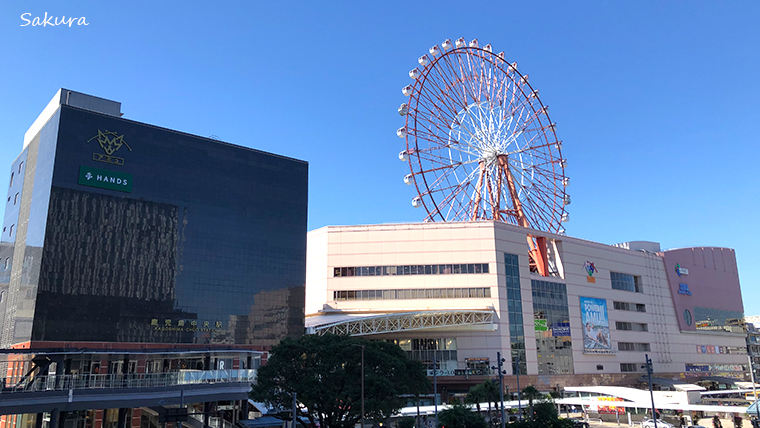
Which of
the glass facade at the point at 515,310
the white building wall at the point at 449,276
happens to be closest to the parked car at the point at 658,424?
the glass facade at the point at 515,310

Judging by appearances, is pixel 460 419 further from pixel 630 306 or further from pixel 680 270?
pixel 680 270

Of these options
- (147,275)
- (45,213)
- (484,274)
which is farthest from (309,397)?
(484,274)

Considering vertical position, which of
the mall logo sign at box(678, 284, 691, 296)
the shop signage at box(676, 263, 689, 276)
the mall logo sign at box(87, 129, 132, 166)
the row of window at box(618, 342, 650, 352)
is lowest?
the row of window at box(618, 342, 650, 352)

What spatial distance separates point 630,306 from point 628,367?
35.9ft

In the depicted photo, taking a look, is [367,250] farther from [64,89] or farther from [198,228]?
[64,89]

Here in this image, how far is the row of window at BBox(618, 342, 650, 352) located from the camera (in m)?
98.0

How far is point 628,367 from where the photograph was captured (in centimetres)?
9719

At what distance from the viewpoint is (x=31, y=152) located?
67.5 meters

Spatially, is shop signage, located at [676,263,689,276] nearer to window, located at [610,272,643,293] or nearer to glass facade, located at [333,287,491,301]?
window, located at [610,272,643,293]

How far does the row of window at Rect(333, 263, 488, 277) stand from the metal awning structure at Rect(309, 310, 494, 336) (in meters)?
6.60

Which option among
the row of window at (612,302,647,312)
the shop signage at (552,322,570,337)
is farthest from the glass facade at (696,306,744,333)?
the shop signage at (552,322,570,337)

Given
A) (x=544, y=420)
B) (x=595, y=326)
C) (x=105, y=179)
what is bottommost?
(x=544, y=420)

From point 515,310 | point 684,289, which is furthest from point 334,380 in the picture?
point 684,289

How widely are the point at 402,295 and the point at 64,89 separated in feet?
162
